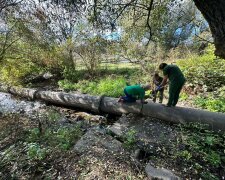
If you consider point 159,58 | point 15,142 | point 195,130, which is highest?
point 159,58

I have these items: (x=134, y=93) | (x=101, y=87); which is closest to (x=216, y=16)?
(x=134, y=93)

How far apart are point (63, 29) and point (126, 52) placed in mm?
4280

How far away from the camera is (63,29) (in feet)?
44.3

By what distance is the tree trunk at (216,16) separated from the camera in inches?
108

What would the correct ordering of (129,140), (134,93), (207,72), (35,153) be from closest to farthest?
(35,153), (129,140), (134,93), (207,72)

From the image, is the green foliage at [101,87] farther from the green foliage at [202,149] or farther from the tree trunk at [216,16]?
the tree trunk at [216,16]

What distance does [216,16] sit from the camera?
9.27 feet

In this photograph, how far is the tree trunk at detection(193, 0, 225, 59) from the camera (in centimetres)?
275

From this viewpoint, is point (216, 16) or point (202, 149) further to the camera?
point (202, 149)

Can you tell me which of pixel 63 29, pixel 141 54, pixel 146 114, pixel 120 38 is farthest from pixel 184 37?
pixel 146 114

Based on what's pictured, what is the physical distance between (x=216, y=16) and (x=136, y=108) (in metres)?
3.93

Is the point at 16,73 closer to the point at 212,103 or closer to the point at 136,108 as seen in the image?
the point at 136,108

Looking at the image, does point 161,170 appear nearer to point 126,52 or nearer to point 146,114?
point 146,114

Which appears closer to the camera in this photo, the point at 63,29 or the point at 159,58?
the point at 159,58
